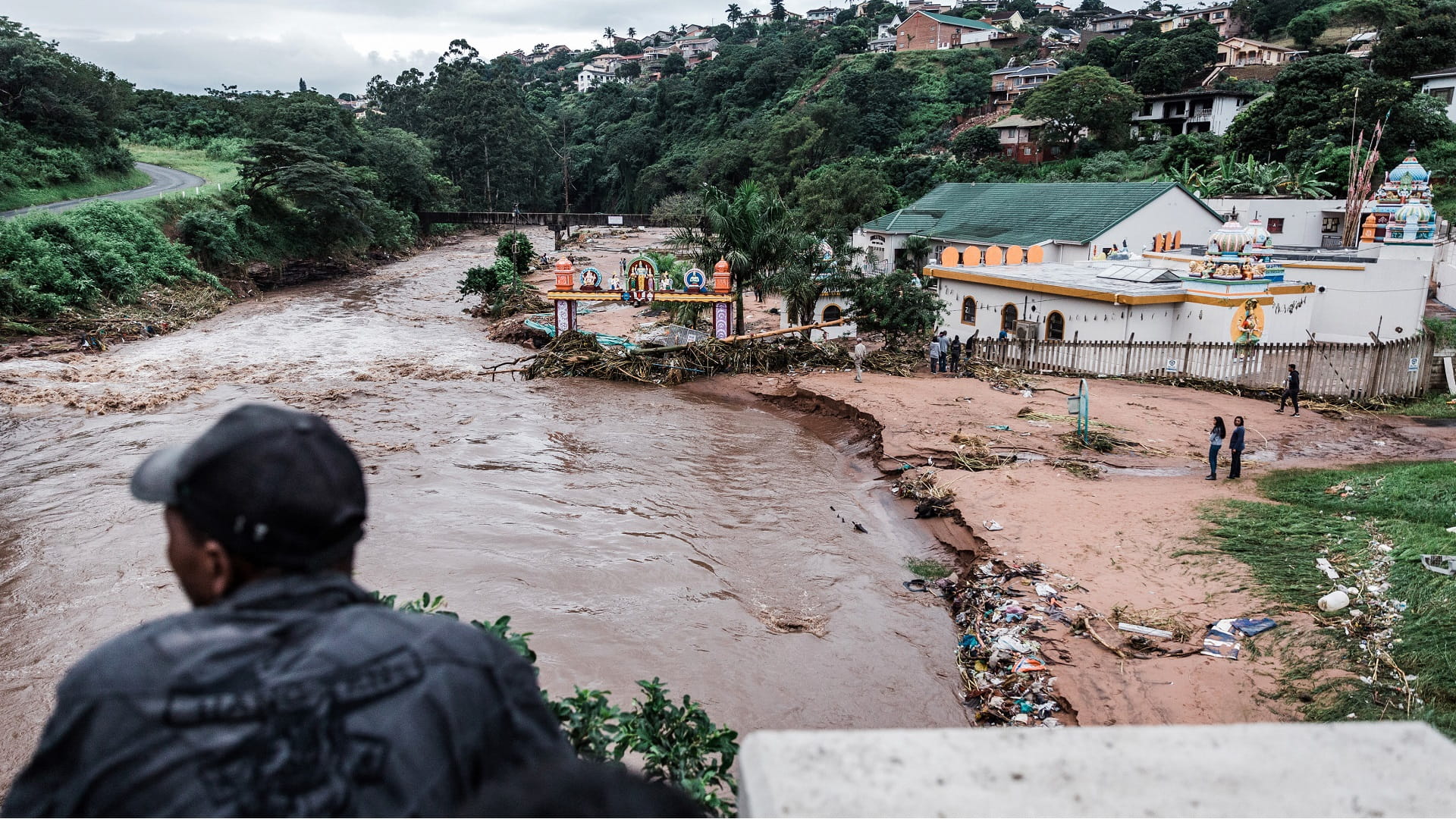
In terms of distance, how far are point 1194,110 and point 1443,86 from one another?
14.1 m

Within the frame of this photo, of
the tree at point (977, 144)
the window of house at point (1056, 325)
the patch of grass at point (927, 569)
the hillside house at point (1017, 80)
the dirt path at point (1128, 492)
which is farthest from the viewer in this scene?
the hillside house at point (1017, 80)

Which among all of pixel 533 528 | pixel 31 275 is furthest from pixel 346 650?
pixel 31 275

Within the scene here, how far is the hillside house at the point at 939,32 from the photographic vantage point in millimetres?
92750

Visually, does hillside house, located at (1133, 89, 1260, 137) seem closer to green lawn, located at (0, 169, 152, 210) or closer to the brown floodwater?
the brown floodwater

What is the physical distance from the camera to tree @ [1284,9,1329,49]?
66.6 m

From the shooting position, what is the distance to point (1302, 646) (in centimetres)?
794

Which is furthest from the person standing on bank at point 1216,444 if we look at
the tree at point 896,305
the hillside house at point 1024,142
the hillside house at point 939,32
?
the hillside house at point 939,32

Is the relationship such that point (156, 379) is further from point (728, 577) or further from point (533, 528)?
point (728, 577)

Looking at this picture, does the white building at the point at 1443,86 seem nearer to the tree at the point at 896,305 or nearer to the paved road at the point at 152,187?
the tree at the point at 896,305

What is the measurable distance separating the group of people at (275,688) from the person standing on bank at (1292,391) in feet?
63.0

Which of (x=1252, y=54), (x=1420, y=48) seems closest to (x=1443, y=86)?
(x=1420, y=48)

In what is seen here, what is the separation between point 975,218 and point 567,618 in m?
29.8

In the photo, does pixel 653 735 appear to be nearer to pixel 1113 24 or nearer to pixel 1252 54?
pixel 1252 54

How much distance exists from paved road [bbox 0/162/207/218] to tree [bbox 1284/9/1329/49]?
7374 centimetres
